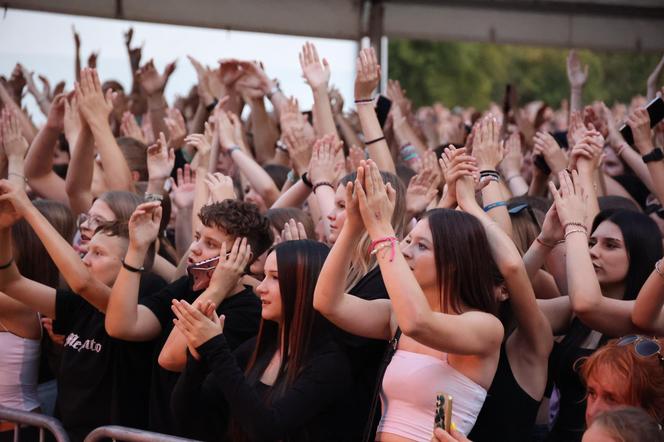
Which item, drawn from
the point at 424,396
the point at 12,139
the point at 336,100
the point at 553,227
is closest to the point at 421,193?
the point at 553,227

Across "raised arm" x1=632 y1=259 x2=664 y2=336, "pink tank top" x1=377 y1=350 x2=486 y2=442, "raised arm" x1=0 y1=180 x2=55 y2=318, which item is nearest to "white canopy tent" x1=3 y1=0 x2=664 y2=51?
"raised arm" x1=0 y1=180 x2=55 y2=318

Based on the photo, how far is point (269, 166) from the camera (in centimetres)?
632

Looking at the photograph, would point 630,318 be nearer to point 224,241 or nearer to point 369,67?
point 224,241

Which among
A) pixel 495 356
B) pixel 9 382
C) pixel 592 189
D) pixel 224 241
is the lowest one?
pixel 9 382

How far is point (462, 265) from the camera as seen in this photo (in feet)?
10.5

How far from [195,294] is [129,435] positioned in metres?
0.81

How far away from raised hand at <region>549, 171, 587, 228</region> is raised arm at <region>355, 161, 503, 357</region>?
61 centimetres

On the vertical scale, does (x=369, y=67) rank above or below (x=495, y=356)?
above

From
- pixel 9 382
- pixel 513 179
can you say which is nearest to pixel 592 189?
pixel 513 179

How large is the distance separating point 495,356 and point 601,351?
33cm

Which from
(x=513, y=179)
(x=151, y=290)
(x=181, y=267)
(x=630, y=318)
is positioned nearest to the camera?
(x=630, y=318)

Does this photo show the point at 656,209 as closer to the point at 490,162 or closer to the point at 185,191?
the point at 490,162

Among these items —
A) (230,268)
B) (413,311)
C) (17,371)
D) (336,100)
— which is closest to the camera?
(413,311)

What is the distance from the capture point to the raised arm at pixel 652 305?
3.34 m
